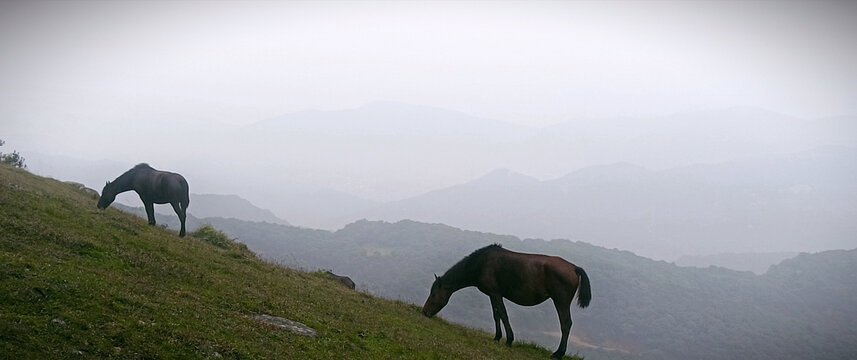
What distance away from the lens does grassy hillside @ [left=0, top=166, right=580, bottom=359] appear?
9.94m

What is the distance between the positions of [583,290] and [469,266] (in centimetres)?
476

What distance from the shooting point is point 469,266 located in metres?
21.8

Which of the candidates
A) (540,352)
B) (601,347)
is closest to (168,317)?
(540,352)

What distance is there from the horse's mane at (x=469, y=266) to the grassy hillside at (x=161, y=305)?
6.79 ft

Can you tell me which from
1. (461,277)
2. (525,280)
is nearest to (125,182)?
(461,277)

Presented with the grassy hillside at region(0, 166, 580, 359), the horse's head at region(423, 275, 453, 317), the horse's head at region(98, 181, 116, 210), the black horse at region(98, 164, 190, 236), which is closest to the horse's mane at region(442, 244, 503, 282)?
the horse's head at region(423, 275, 453, 317)

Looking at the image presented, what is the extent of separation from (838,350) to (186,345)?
219 meters

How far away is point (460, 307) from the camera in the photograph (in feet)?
548

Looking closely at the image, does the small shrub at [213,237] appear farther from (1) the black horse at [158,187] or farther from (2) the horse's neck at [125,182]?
(2) the horse's neck at [125,182]

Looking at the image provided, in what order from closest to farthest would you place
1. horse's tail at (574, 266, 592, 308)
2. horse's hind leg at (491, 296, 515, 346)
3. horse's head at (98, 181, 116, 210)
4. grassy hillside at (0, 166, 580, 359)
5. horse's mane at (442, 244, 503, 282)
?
grassy hillside at (0, 166, 580, 359), horse's tail at (574, 266, 592, 308), horse's hind leg at (491, 296, 515, 346), horse's mane at (442, 244, 503, 282), horse's head at (98, 181, 116, 210)

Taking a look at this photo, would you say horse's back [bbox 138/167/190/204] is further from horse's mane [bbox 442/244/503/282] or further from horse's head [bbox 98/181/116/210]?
horse's mane [bbox 442/244/503/282]

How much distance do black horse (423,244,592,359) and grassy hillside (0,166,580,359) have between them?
1521 millimetres

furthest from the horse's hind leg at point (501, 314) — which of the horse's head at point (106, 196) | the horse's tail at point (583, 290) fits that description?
the horse's head at point (106, 196)

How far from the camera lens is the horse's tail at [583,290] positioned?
18989mm
